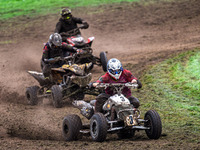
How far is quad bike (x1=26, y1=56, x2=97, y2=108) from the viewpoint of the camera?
37.2 feet

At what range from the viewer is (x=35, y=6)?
30906 millimetres

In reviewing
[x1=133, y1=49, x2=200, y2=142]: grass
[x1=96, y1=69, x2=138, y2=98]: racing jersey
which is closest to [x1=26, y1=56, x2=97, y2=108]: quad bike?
[x1=133, y1=49, x2=200, y2=142]: grass

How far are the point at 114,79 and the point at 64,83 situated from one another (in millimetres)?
4055

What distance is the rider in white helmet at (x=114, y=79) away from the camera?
26.3 feet

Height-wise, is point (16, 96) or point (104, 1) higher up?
point (104, 1)

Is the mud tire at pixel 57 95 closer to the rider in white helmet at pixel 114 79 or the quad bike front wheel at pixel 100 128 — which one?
the rider in white helmet at pixel 114 79

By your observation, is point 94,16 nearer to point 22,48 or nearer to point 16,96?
point 22,48

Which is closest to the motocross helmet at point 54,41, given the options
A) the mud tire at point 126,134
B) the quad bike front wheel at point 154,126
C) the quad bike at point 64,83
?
the quad bike at point 64,83

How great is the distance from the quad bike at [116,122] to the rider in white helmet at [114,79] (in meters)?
0.16

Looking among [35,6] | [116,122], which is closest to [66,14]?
[116,122]

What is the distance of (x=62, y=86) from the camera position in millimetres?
11969

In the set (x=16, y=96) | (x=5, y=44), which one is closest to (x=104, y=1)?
(x=5, y=44)

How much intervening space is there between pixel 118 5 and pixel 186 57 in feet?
46.9

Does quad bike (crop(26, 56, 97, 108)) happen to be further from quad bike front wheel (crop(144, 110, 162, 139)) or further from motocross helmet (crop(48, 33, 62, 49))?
quad bike front wheel (crop(144, 110, 162, 139))
